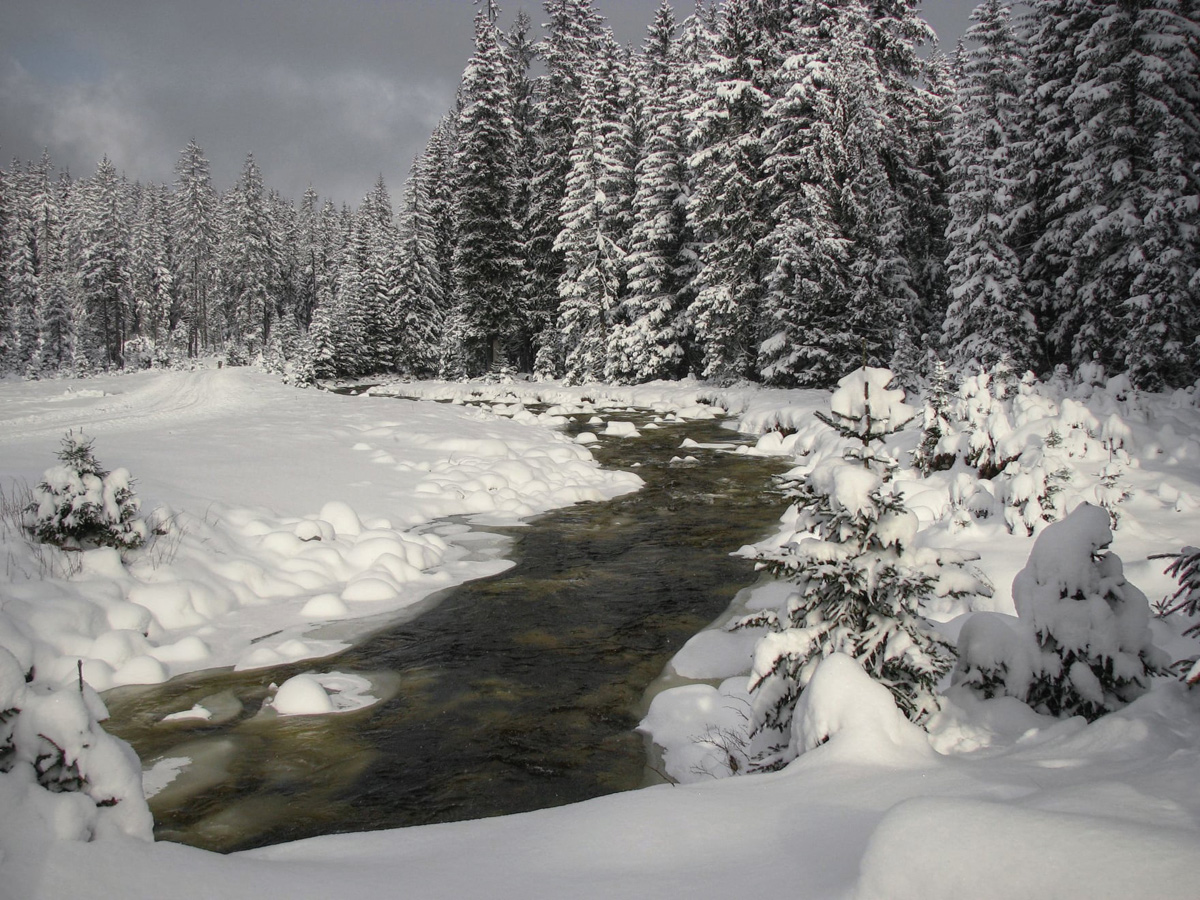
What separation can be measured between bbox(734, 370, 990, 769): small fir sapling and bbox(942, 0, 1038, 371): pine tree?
17.9 meters

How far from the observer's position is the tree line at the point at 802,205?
16.9 meters

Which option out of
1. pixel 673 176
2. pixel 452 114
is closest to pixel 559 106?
pixel 673 176

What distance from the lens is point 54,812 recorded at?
6.61 feet

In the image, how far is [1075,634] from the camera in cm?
327

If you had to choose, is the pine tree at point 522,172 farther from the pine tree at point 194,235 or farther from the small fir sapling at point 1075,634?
the pine tree at point 194,235

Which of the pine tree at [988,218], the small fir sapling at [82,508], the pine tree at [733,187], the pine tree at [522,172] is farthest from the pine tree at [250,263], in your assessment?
the small fir sapling at [82,508]

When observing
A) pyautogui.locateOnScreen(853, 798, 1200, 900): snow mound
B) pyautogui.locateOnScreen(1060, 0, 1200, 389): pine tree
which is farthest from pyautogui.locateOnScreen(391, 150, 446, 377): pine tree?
pyautogui.locateOnScreen(853, 798, 1200, 900): snow mound

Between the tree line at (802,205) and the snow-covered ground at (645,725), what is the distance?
27.0 feet

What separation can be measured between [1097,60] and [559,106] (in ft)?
77.7

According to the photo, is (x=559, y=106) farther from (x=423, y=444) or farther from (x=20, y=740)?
(x=20, y=740)

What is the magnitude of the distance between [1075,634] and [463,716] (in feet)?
12.1

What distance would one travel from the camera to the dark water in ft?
12.3

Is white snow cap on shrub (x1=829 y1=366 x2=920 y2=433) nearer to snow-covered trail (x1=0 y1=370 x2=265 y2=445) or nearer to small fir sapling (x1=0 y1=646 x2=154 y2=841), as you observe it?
small fir sapling (x1=0 y1=646 x2=154 y2=841)

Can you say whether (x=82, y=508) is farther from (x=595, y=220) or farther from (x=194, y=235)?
(x=194, y=235)
